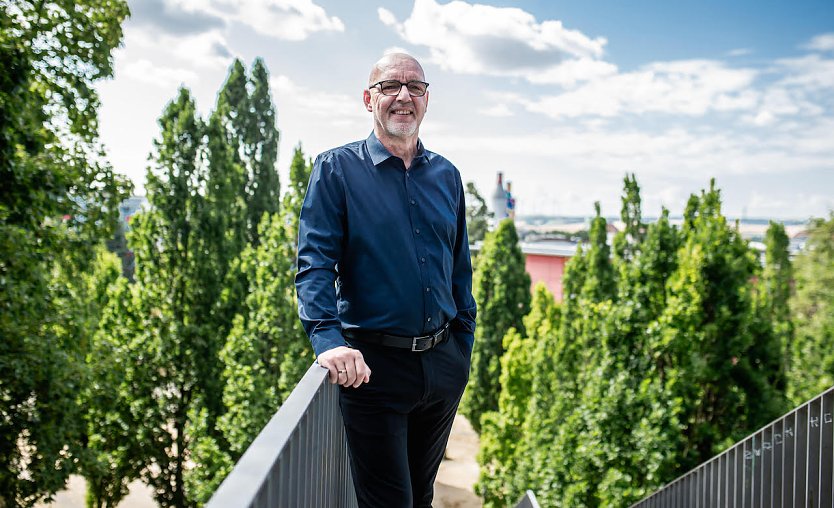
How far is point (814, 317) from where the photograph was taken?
16.3 m

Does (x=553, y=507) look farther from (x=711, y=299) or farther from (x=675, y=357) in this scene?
(x=711, y=299)

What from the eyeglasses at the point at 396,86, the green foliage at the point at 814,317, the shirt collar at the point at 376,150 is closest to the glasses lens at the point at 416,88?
the eyeglasses at the point at 396,86

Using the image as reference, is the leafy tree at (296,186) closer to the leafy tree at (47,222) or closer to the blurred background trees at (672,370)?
the leafy tree at (47,222)

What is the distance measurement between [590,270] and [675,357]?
6924mm

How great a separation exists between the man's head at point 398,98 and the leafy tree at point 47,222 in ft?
22.5

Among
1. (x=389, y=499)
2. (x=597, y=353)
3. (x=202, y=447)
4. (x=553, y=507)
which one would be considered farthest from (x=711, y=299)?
(x=202, y=447)

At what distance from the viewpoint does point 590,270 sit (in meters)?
14.6

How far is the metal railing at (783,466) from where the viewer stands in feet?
11.0

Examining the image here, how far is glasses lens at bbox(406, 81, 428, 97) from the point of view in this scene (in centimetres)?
228

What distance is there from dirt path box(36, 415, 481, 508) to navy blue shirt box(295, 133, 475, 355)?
15112 millimetres

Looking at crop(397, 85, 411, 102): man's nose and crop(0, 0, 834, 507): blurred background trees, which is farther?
crop(0, 0, 834, 507): blurred background trees

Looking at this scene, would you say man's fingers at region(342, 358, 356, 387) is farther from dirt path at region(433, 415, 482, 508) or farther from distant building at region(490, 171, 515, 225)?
distant building at region(490, 171, 515, 225)

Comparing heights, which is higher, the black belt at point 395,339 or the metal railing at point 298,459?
the black belt at point 395,339

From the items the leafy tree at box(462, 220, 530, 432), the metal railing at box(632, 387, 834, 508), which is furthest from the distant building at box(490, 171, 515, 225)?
the metal railing at box(632, 387, 834, 508)
